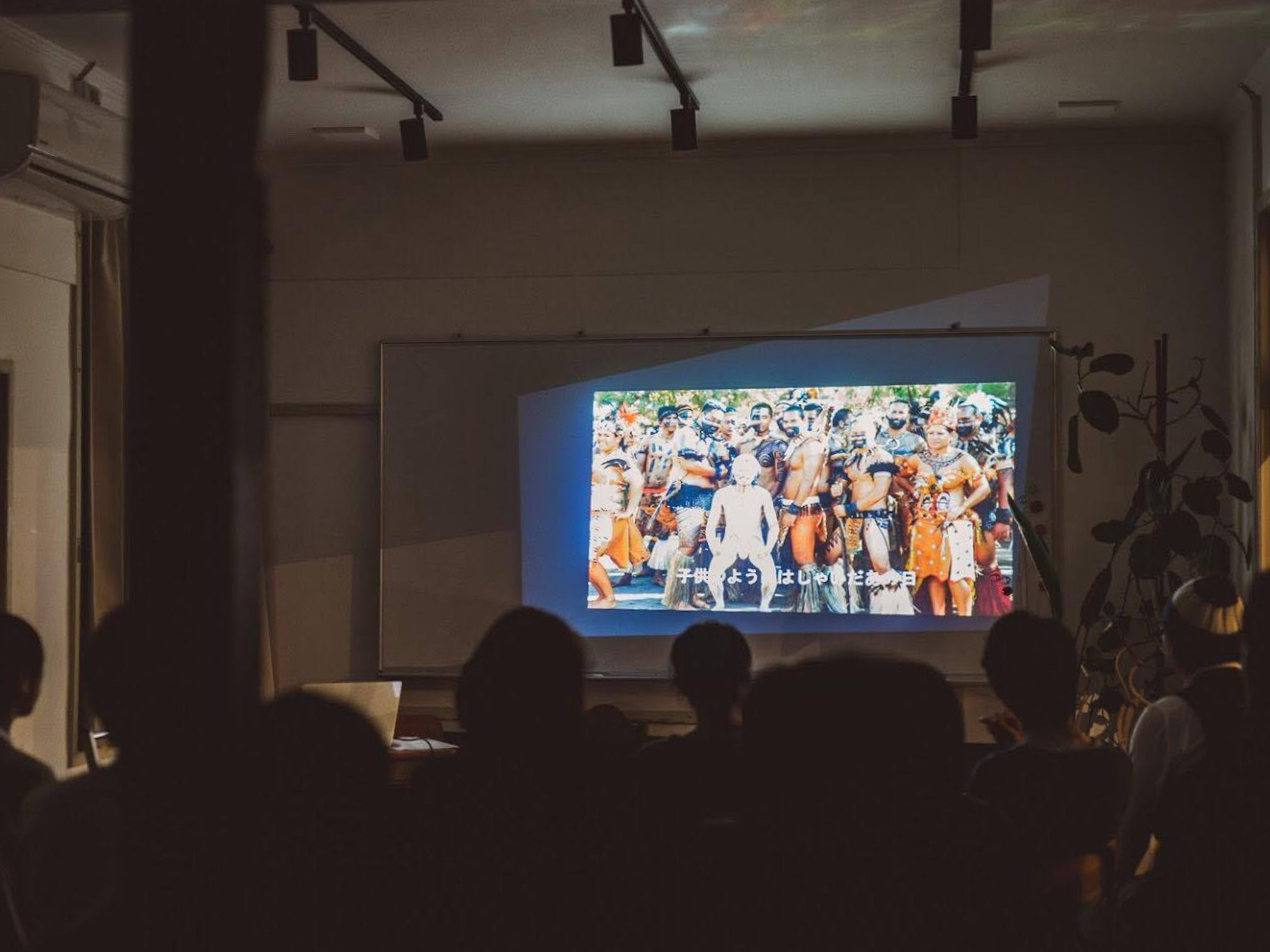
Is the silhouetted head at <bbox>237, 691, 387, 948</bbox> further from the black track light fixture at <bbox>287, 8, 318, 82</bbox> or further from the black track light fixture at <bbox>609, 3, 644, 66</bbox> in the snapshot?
the black track light fixture at <bbox>287, 8, 318, 82</bbox>

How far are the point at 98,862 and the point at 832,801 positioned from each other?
1.02 meters

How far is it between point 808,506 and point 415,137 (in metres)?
2.31

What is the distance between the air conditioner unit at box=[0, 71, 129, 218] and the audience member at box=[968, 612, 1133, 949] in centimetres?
319

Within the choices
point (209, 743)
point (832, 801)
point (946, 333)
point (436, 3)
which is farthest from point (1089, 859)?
point (946, 333)

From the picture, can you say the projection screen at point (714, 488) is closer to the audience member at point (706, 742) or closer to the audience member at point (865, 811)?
the audience member at point (706, 742)

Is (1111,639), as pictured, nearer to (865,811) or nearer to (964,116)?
(964,116)

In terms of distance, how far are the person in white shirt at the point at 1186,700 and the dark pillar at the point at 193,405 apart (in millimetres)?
1722

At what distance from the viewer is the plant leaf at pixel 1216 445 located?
5.25m

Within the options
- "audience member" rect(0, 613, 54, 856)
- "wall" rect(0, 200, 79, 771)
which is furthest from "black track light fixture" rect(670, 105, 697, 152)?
"audience member" rect(0, 613, 54, 856)

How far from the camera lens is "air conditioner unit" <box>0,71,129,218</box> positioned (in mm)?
4359

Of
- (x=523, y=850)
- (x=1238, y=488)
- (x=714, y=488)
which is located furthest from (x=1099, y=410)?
(x=523, y=850)

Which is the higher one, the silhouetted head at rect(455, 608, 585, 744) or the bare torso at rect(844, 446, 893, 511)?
the bare torso at rect(844, 446, 893, 511)

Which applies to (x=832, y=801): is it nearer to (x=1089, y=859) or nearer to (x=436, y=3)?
(x=1089, y=859)

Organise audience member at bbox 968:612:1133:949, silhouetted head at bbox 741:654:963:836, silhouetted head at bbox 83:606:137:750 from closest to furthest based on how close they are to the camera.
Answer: silhouetted head at bbox 741:654:963:836 → silhouetted head at bbox 83:606:137:750 → audience member at bbox 968:612:1133:949
